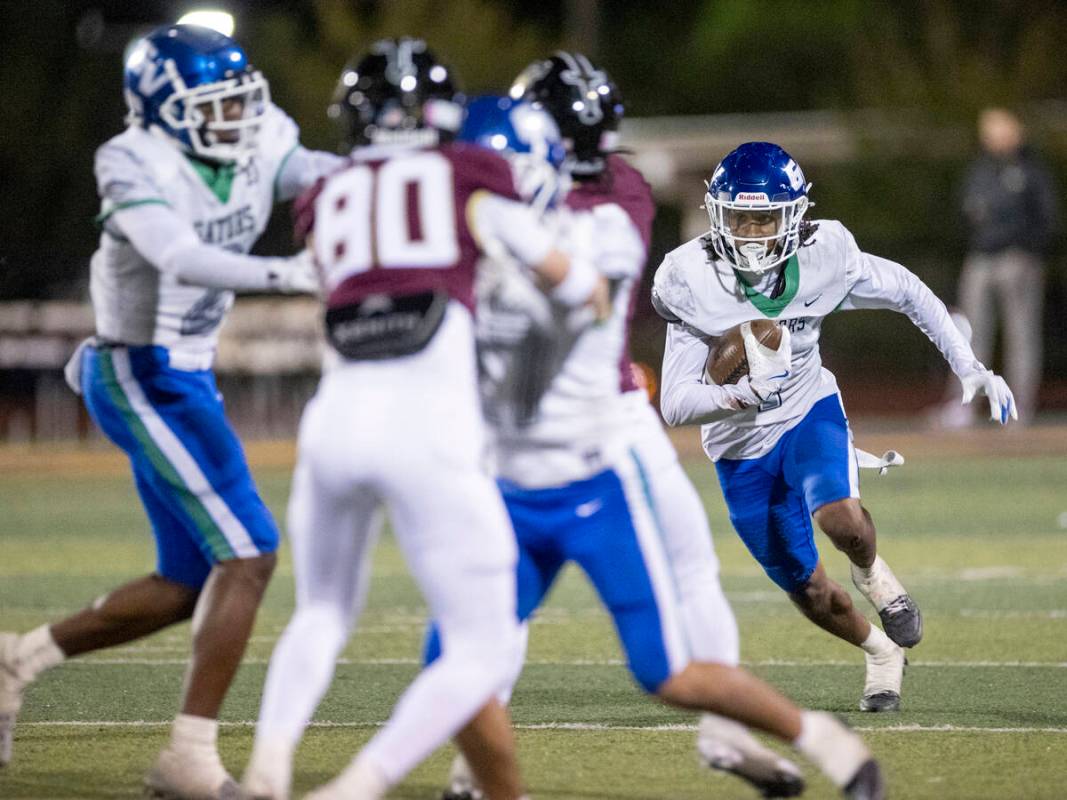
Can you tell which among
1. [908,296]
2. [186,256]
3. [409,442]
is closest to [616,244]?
[409,442]

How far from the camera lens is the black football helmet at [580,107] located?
181 inches

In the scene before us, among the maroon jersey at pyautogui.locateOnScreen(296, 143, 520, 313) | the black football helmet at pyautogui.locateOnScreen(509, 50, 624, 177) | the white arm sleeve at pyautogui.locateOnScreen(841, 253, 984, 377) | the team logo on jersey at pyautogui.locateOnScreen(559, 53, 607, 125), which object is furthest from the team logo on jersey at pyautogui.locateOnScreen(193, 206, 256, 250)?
the white arm sleeve at pyautogui.locateOnScreen(841, 253, 984, 377)

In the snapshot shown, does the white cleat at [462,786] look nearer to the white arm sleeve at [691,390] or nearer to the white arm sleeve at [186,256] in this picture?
the white arm sleeve at [186,256]

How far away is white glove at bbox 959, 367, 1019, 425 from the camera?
5715mm

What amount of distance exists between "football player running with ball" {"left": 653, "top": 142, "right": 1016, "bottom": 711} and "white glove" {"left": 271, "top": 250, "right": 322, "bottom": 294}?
1.60 meters

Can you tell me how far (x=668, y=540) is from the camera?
443 cm

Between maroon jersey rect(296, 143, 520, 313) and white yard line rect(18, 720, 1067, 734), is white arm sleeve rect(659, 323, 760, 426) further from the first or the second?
maroon jersey rect(296, 143, 520, 313)

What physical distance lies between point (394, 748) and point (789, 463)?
2489mm

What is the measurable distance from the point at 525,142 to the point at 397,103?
0.31m

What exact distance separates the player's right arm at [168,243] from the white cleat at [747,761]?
1.45m

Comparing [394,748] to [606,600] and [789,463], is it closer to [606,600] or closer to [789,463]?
[606,600]

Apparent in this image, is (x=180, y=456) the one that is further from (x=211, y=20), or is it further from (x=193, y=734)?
(x=211, y=20)

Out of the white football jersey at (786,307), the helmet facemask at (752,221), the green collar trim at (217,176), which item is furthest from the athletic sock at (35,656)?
the helmet facemask at (752,221)

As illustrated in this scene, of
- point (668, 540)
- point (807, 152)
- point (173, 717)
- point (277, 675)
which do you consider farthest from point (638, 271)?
point (807, 152)
